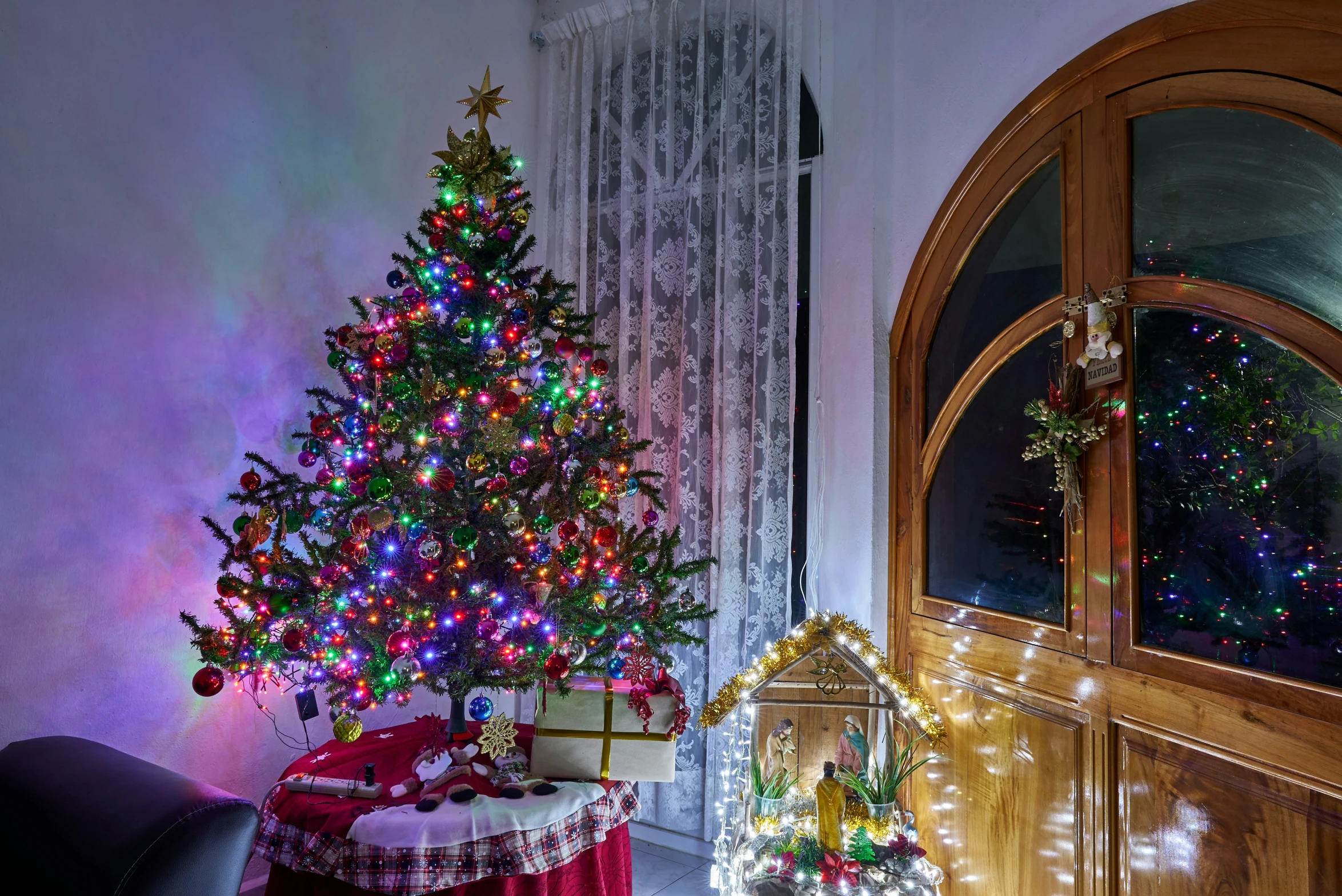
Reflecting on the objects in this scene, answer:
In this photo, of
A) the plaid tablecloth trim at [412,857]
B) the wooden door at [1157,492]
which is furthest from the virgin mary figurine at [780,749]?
the plaid tablecloth trim at [412,857]

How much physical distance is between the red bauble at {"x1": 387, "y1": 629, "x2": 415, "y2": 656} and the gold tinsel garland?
0.85 metres

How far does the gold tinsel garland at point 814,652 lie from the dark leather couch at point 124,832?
4.09 ft

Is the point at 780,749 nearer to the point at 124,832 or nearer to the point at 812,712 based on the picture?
the point at 812,712

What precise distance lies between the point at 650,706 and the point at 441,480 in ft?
2.80

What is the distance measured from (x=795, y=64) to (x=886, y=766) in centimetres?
254

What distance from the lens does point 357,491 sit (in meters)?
2.07

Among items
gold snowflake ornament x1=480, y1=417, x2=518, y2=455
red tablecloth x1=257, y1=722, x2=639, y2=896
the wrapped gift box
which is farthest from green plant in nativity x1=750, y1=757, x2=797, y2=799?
gold snowflake ornament x1=480, y1=417, x2=518, y2=455

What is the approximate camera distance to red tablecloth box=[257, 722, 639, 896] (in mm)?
1707

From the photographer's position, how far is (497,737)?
6.73 feet

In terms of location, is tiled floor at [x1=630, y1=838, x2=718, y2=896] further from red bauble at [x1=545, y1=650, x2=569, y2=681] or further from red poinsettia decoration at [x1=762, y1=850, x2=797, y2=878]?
red bauble at [x1=545, y1=650, x2=569, y2=681]

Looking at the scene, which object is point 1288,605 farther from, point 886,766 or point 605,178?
point 605,178

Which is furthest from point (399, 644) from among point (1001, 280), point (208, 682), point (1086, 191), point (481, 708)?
point (1086, 191)

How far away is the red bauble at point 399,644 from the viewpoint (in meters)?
1.95

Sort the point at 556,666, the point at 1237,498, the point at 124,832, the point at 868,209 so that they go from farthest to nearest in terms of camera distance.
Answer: the point at 868,209, the point at 556,666, the point at 1237,498, the point at 124,832
